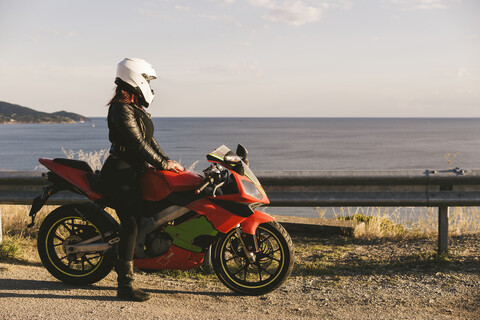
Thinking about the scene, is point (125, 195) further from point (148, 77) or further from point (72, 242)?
point (148, 77)

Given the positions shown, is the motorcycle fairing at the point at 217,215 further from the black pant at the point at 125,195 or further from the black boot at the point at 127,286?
the black boot at the point at 127,286

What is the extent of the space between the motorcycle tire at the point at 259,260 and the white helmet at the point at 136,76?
60.5 inches

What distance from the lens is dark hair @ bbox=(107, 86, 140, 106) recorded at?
15.6 ft

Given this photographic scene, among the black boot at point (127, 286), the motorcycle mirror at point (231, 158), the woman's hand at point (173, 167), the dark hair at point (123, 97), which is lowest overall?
the black boot at point (127, 286)

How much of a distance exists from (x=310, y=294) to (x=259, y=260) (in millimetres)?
575

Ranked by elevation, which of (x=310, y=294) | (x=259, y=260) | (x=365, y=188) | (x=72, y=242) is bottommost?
(x=310, y=294)

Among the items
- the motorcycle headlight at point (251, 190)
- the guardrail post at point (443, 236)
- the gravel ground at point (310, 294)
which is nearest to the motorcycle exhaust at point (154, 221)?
the gravel ground at point (310, 294)

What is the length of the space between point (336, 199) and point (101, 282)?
107 inches

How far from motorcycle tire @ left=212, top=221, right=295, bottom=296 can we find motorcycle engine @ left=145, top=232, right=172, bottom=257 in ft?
1.48

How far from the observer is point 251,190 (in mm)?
4707

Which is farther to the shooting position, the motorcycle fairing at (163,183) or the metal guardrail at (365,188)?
the metal guardrail at (365,188)

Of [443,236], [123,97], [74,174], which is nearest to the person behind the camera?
[123,97]

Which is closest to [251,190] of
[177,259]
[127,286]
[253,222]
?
[253,222]

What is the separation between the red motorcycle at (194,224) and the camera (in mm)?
4738
